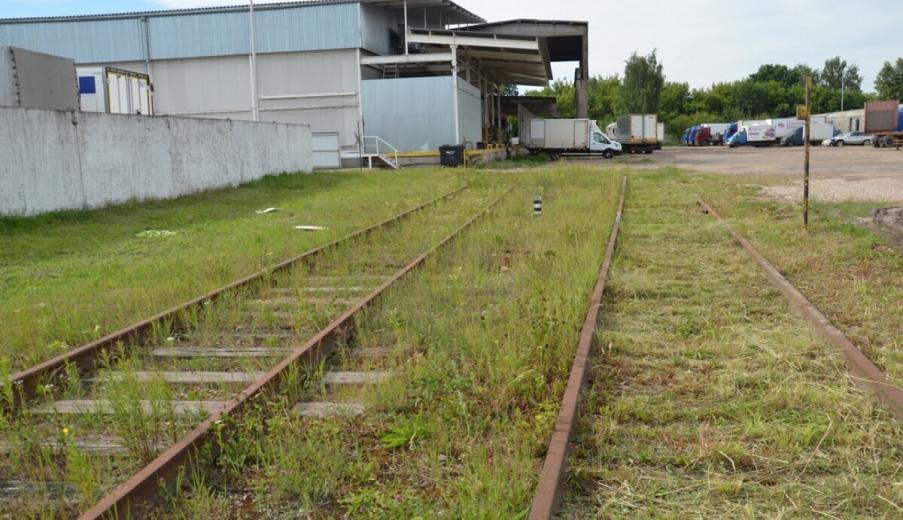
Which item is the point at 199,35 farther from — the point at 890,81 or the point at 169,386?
the point at 890,81

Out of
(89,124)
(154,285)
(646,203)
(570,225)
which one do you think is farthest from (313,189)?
(154,285)

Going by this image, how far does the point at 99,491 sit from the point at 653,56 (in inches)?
4046

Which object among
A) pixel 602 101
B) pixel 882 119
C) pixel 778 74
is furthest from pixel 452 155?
pixel 778 74

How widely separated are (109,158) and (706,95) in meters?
120

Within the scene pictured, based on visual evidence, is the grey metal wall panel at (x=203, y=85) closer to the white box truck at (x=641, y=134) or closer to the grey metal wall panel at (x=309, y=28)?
the grey metal wall panel at (x=309, y=28)

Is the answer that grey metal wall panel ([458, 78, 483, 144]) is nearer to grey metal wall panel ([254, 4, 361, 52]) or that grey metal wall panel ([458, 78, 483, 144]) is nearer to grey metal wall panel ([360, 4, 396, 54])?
grey metal wall panel ([360, 4, 396, 54])

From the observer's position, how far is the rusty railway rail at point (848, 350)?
475cm

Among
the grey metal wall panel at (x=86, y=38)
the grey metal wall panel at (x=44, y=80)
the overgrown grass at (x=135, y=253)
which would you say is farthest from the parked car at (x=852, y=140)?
the grey metal wall panel at (x=44, y=80)

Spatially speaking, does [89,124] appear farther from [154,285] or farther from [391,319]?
[391,319]

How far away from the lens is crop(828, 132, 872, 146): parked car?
6656 centimetres

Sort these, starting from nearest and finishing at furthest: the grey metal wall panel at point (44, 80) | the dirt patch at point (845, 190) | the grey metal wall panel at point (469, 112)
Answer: the dirt patch at point (845, 190) < the grey metal wall panel at point (44, 80) < the grey metal wall panel at point (469, 112)

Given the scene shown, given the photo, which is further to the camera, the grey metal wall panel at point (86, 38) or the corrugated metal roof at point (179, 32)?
the grey metal wall panel at point (86, 38)

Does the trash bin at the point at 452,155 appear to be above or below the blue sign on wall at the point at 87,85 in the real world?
below

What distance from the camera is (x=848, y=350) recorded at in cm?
560
